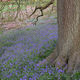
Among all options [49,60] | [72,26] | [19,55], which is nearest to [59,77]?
[49,60]

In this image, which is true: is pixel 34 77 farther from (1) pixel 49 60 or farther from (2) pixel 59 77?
(1) pixel 49 60

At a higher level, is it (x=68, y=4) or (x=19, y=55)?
(x=68, y=4)

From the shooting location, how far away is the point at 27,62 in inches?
203

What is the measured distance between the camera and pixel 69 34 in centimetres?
390

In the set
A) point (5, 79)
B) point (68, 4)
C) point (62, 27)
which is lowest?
point (5, 79)

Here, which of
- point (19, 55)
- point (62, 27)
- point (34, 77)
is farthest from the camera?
point (19, 55)

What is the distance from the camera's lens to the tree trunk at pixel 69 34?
3734 mm

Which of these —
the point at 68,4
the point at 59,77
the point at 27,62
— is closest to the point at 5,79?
the point at 27,62

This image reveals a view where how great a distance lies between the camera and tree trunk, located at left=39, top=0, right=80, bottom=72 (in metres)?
3.73

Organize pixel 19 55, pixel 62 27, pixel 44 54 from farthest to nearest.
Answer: pixel 19 55 < pixel 44 54 < pixel 62 27

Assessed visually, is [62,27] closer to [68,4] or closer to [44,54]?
[68,4]

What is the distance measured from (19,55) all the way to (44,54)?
3.70 ft

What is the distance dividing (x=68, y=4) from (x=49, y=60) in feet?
6.17

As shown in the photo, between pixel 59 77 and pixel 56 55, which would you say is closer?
pixel 59 77
